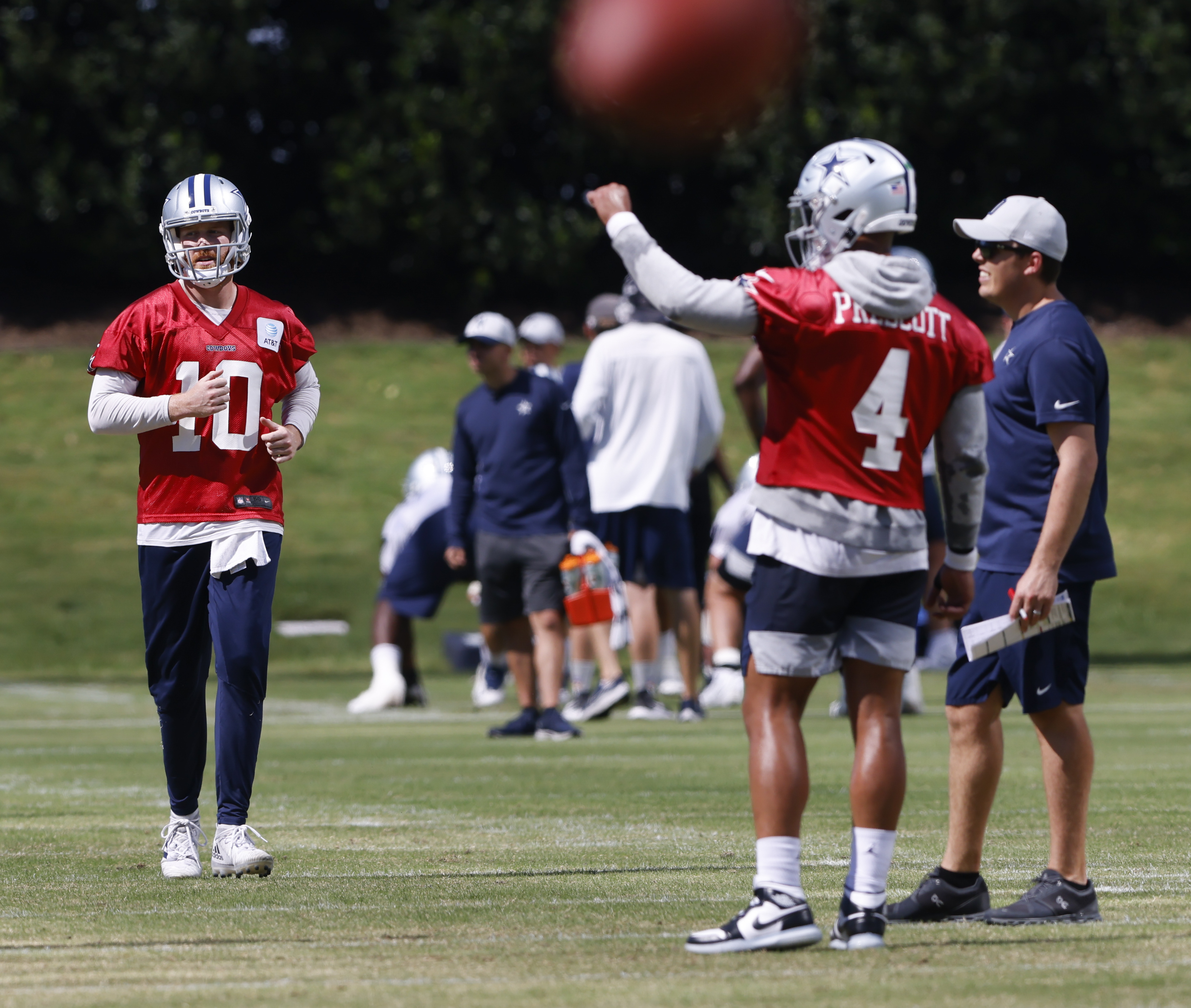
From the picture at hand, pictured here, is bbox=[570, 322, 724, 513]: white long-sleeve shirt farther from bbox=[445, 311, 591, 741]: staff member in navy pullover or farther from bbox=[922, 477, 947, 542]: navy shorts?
bbox=[922, 477, 947, 542]: navy shorts

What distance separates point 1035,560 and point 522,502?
19.5ft

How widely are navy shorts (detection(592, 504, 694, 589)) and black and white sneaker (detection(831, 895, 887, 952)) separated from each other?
688 centimetres

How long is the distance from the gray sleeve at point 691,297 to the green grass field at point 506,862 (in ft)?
4.51

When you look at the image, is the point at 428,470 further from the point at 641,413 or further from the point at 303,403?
the point at 303,403

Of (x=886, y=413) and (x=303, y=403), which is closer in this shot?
(x=886, y=413)

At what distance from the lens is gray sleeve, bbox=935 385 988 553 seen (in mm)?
4648

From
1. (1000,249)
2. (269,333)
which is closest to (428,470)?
(269,333)

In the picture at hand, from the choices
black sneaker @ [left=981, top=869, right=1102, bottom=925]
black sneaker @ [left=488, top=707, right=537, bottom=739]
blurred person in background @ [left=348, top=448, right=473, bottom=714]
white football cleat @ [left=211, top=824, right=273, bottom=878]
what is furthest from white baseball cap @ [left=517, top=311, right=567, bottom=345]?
black sneaker @ [left=981, top=869, right=1102, bottom=925]

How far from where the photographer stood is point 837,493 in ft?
14.5

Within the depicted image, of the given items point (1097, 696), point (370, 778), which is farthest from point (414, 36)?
point (370, 778)

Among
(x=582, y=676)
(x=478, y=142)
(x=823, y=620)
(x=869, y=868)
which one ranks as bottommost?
(x=582, y=676)

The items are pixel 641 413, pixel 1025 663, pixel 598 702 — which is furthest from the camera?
pixel 641 413

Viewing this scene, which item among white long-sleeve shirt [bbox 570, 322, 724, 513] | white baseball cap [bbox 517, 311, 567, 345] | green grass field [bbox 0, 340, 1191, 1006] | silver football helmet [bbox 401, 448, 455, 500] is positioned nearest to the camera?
green grass field [bbox 0, 340, 1191, 1006]

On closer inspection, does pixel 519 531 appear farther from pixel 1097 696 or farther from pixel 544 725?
pixel 1097 696
